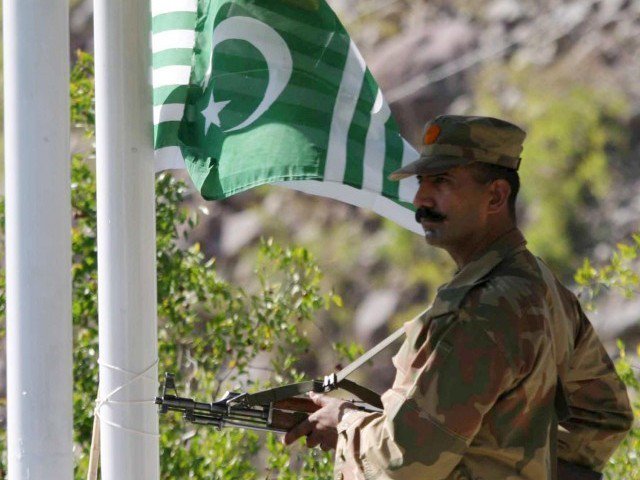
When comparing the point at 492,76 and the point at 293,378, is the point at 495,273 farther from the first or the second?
the point at 492,76

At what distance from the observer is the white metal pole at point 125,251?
311cm

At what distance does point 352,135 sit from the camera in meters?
3.43

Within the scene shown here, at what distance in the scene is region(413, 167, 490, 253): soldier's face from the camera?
103 inches

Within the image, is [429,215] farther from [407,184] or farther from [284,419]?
[407,184]

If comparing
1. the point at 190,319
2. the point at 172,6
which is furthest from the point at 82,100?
the point at 172,6

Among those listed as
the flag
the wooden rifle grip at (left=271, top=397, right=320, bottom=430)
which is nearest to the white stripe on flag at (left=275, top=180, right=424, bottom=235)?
the flag

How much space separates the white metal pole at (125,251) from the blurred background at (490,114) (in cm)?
212

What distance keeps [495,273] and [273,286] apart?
2.16 metres

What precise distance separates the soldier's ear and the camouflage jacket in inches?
2.5

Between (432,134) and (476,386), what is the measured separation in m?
0.61

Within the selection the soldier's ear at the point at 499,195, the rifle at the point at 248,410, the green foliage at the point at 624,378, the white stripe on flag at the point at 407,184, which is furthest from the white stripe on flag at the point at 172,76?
the green foliage at the point at 624,378

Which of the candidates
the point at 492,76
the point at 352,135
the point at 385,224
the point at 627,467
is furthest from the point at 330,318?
the point at 352,135

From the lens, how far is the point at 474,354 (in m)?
2.39

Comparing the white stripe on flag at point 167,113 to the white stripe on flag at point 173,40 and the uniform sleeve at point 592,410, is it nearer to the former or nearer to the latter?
the white stripe on flag at point 173,40
